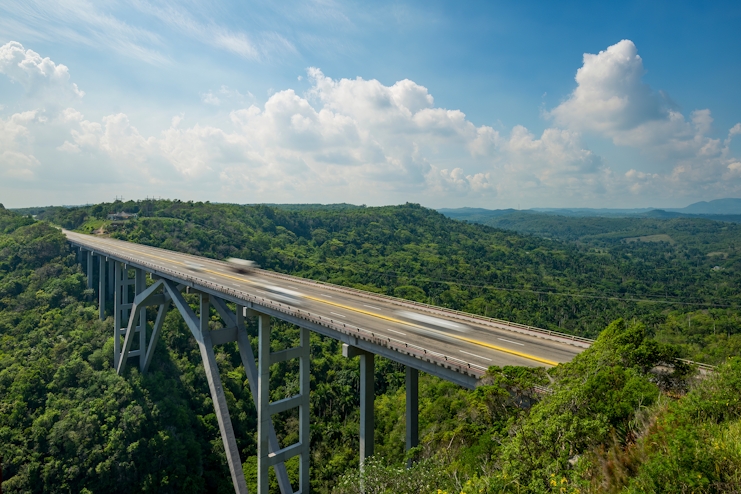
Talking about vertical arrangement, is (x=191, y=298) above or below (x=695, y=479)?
below

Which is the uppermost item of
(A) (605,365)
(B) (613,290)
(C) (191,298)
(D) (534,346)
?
(A) (605,365)

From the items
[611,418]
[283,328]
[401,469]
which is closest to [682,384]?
[611,418]

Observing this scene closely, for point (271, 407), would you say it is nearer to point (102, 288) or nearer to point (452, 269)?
point (102, 288)

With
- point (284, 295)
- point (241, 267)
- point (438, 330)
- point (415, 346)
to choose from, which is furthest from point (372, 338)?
point (241, 267)

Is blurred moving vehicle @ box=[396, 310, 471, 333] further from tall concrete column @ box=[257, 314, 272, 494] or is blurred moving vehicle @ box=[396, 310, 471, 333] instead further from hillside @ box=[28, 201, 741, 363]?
hillside @ box=[28, 201, 741, 363]

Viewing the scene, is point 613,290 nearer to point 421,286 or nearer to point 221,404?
point 421,286

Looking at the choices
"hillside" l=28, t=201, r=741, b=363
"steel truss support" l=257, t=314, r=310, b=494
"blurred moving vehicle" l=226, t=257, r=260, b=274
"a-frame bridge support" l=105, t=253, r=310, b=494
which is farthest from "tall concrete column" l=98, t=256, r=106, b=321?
"steel truss support" l=257, t=314, r=310, b=494

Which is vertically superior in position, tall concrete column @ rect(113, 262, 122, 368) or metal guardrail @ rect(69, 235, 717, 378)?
metal guardrail @ rect(69, 235, 717, 378)
